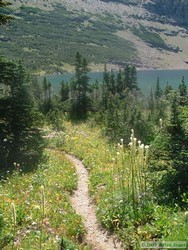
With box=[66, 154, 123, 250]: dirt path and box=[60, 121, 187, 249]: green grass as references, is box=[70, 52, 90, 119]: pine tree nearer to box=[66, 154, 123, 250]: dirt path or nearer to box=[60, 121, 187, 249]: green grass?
box=[66, 154, 123, 250]: dirt path

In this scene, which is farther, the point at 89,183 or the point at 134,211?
the point at 89,183

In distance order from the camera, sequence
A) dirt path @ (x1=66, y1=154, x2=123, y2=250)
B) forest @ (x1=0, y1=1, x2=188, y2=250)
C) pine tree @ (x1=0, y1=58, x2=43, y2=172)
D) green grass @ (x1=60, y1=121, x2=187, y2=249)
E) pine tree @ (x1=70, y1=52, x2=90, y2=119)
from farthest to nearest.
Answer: pine tree @ (x1=70, y1=52, x2=90, y2=119) → pine tree @ (x1=0, y1=58, x2=43, y2=172) → dirt path @ (x1=66, y1=154, x2=123, y2=250) → forest @ (x1=0, y1=1, x2=188, y2=250) → green grass @ (x1=60, y1=121, x2=187, y2=249)

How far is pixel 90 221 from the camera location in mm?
13617

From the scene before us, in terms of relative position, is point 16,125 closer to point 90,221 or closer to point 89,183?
point 89,183

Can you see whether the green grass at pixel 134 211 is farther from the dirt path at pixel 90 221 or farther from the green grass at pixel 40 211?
the green grass at pixel 40 211

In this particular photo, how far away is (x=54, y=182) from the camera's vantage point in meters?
17.8

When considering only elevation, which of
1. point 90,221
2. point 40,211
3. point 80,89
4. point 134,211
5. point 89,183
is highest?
point 134,211

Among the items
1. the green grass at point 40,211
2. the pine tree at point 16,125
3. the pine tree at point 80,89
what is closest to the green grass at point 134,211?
the green grass at point 40,211

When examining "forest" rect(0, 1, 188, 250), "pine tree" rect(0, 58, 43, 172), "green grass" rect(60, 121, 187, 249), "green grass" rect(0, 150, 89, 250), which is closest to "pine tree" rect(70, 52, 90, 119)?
"forest" rect(0, 1, 188, 250)

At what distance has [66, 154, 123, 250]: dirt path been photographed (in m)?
11.5

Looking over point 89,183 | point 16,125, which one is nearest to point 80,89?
point 16,125

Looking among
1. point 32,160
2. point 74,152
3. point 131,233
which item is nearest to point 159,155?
point 131,233

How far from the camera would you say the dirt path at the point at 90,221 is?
1148cm

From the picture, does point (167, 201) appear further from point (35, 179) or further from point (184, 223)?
point (35, 179)
